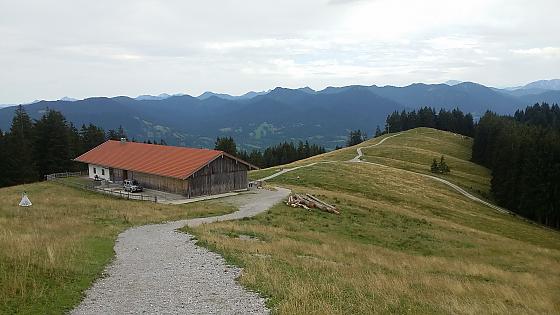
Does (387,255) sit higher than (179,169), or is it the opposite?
(179,169)

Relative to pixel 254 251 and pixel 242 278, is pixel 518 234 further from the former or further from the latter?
pixel 242 278

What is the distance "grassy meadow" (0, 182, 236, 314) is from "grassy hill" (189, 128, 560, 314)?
17.6 ft

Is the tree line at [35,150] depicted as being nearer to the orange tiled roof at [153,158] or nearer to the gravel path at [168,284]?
the orange tiled roof at [153,158]

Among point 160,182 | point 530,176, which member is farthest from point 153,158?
point 530,176

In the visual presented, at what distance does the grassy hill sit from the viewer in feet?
46.7

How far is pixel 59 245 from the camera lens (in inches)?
755

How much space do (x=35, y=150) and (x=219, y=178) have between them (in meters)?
45.8

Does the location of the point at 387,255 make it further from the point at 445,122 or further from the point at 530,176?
the point at 445,122

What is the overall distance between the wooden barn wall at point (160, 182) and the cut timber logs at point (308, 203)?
545 inches

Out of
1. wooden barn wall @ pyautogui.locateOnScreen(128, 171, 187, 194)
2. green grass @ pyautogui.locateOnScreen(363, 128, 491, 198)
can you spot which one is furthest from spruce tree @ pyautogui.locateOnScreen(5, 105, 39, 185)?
green grass @ pyautogui.locateOnScreen(363, 128, 491, 198)

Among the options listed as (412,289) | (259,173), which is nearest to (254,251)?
(412,289)

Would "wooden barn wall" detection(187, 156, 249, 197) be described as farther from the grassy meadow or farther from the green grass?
the green grass

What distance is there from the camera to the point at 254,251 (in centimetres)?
2112

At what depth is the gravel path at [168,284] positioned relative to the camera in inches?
486
